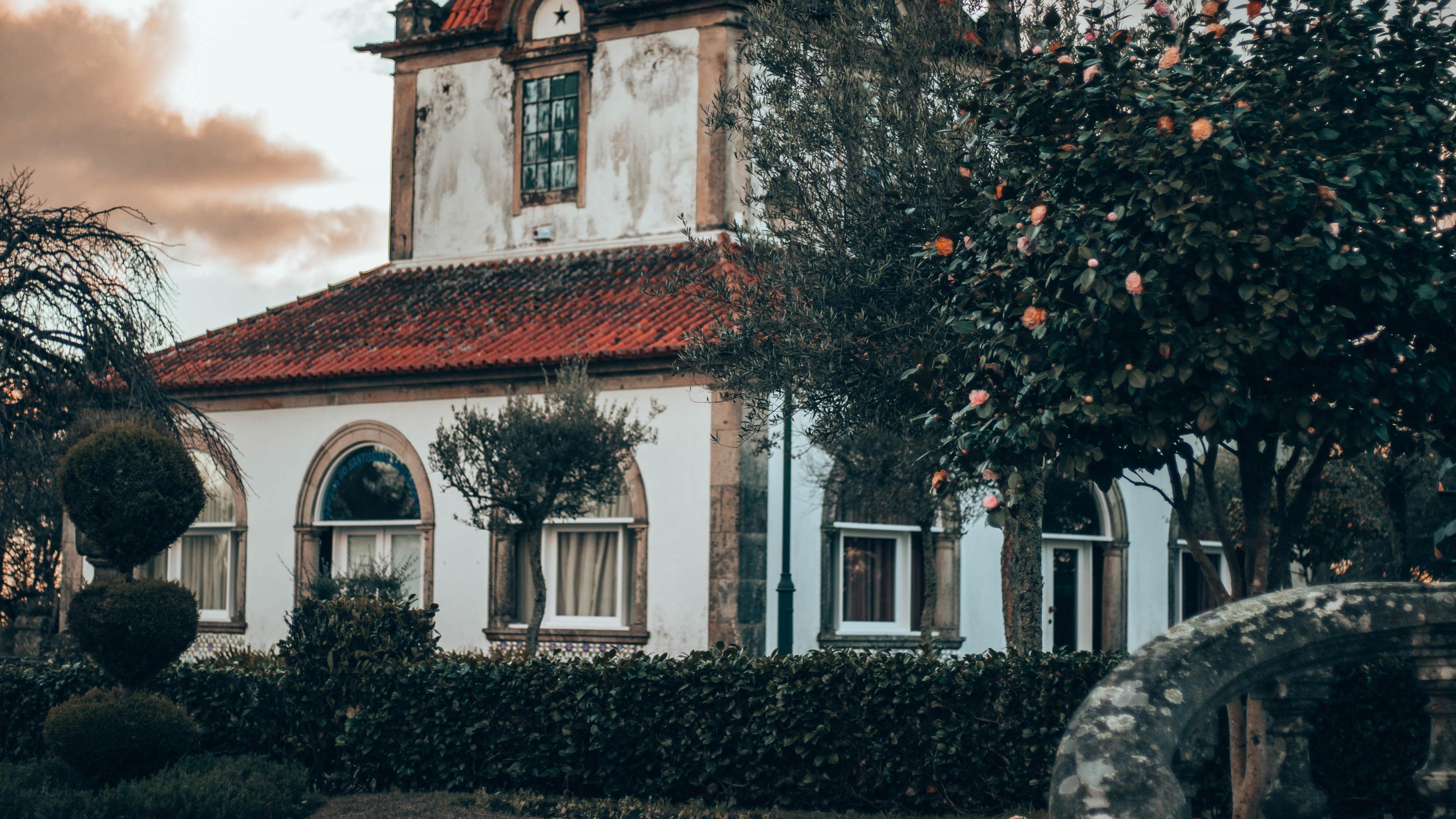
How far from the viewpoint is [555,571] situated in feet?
63.5

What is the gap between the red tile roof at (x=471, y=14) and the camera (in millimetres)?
23734

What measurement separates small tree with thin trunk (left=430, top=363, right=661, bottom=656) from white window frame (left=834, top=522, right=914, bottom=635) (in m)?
3.96

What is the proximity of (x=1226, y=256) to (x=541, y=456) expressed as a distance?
10.2 metres

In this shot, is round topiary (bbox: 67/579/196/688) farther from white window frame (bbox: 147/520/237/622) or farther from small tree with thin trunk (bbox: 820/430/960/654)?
white window frame (bbox: 147/520/237/622)

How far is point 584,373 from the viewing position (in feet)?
53.5

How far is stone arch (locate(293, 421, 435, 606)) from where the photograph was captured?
2002 cm

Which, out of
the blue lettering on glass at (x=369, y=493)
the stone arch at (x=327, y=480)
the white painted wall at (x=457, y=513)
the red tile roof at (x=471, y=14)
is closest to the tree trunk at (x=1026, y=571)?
the white painted wall at (x=457, y=513)

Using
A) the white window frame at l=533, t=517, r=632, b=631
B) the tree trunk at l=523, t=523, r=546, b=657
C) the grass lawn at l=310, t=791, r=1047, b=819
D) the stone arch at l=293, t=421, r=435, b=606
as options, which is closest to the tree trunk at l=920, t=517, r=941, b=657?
the white window frame at l=533, t=517, r=632, b=631

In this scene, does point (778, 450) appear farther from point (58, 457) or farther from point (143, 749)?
point (143, 749)

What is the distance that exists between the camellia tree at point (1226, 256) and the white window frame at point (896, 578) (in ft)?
37.9

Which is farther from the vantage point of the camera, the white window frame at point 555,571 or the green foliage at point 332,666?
the white window frame at point 555,571

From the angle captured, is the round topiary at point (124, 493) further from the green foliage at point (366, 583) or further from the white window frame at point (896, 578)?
the white window frame at point (896, 578)

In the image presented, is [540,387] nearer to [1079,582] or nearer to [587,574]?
[587,574]

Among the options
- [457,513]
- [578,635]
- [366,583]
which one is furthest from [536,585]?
[366,583]
